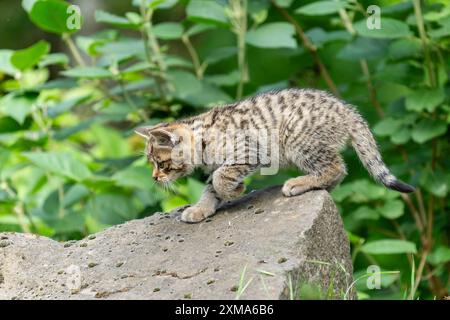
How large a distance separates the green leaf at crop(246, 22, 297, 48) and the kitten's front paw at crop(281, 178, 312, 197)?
212 cm

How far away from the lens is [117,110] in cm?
803

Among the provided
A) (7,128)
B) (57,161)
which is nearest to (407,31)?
(57,161)

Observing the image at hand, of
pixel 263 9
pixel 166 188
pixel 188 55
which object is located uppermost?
pixel 263 9

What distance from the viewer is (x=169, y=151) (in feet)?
19.5

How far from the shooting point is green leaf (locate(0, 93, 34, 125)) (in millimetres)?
7863

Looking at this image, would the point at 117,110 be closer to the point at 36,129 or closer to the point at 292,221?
the point at 36,129

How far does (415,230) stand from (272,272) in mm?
4420

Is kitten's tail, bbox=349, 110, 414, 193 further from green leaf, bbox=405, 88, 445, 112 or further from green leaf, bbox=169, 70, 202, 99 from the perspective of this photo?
green leaf, bbox=169, 70, 202, 99

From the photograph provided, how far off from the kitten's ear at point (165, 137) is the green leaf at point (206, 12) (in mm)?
1946

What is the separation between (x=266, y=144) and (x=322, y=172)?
452 mm

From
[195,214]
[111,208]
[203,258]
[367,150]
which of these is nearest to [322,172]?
[367,150]

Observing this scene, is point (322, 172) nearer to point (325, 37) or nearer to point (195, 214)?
point (195, 214)

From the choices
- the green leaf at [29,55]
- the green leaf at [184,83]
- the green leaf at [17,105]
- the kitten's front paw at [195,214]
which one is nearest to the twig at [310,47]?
the green leaf at [184,83]

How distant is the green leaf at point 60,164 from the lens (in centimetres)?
738
